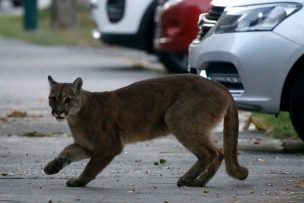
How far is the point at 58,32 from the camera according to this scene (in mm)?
32656

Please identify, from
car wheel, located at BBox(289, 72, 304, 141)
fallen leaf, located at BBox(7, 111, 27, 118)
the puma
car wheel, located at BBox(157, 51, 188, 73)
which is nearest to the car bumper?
car wheel, located at BBox(289, 72, 304, 141)

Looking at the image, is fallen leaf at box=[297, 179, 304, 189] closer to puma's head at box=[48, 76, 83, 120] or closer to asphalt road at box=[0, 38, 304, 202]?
asphalt road at box=[0, 38, 304, 202]

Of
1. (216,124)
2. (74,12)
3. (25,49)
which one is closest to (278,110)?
(216,124)

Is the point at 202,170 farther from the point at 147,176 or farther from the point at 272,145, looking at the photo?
the point at 272,145

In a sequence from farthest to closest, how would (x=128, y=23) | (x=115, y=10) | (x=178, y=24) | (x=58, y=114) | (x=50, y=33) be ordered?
(x=50, y=33) < (x=115, y=10) < (x=128, y=23) < (x=178, y=24) < (x=58, y=114)

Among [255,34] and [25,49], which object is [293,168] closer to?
[255,34]

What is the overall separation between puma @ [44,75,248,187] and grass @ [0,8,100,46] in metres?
18.6

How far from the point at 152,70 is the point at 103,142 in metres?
11.5

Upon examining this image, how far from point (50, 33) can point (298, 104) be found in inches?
872

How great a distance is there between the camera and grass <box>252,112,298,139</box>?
11688mm

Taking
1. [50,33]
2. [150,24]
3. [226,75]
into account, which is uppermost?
[226,75]

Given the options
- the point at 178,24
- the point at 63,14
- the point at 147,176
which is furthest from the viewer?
the point at 63,14

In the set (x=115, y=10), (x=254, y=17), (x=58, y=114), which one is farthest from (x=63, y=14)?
(x=58, y=114)

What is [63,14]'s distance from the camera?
3450 centimetres
